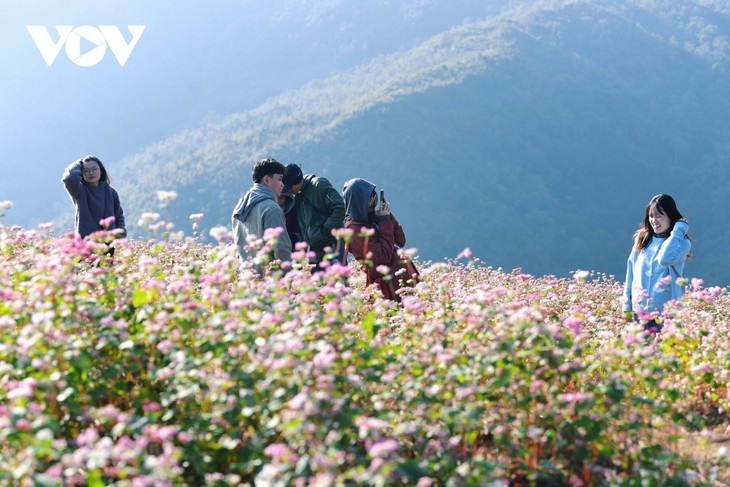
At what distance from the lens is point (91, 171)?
21.9ft

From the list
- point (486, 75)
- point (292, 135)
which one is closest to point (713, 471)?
point (292, 135)

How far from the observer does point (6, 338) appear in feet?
9.82

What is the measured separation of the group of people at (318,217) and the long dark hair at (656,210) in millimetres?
2242

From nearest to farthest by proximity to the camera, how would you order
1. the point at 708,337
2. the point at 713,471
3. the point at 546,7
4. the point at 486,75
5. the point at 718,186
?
the point at 713,471 → the point at 708,337 → the point at 718,186 → the point at 486,75 → the point at 546,7

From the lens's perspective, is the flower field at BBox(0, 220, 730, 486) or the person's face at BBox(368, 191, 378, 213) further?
the person's face at BBox(368, 191, 378, 213)

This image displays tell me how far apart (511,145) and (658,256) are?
113592 mm

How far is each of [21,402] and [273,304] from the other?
1206mm

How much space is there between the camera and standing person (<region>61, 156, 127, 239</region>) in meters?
6.63

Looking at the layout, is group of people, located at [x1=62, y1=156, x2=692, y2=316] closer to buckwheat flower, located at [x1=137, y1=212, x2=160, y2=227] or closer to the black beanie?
the black beanie

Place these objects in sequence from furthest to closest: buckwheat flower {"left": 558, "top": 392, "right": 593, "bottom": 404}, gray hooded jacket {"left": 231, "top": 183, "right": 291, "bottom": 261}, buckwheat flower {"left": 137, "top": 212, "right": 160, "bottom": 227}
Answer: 1. gray hooded jacket {"left": 231, "top": 183, "right": 291, "bottom": 261}
2. buckwheat flower {"left": 137, "top": 212, "right": 160, "bottom": 227}
3. buckwheat flower {"left": 558, "top": 392, "right": 593, "bottom": 404}

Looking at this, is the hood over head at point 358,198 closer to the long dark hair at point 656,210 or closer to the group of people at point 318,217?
the group of people at point 318,217

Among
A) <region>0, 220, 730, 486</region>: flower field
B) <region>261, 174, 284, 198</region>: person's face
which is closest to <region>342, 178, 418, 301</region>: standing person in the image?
<region>261, 174, 284, 198</region>: person's face

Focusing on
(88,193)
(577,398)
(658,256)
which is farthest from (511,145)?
(577,398)

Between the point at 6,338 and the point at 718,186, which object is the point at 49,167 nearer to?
the point at 718,186
